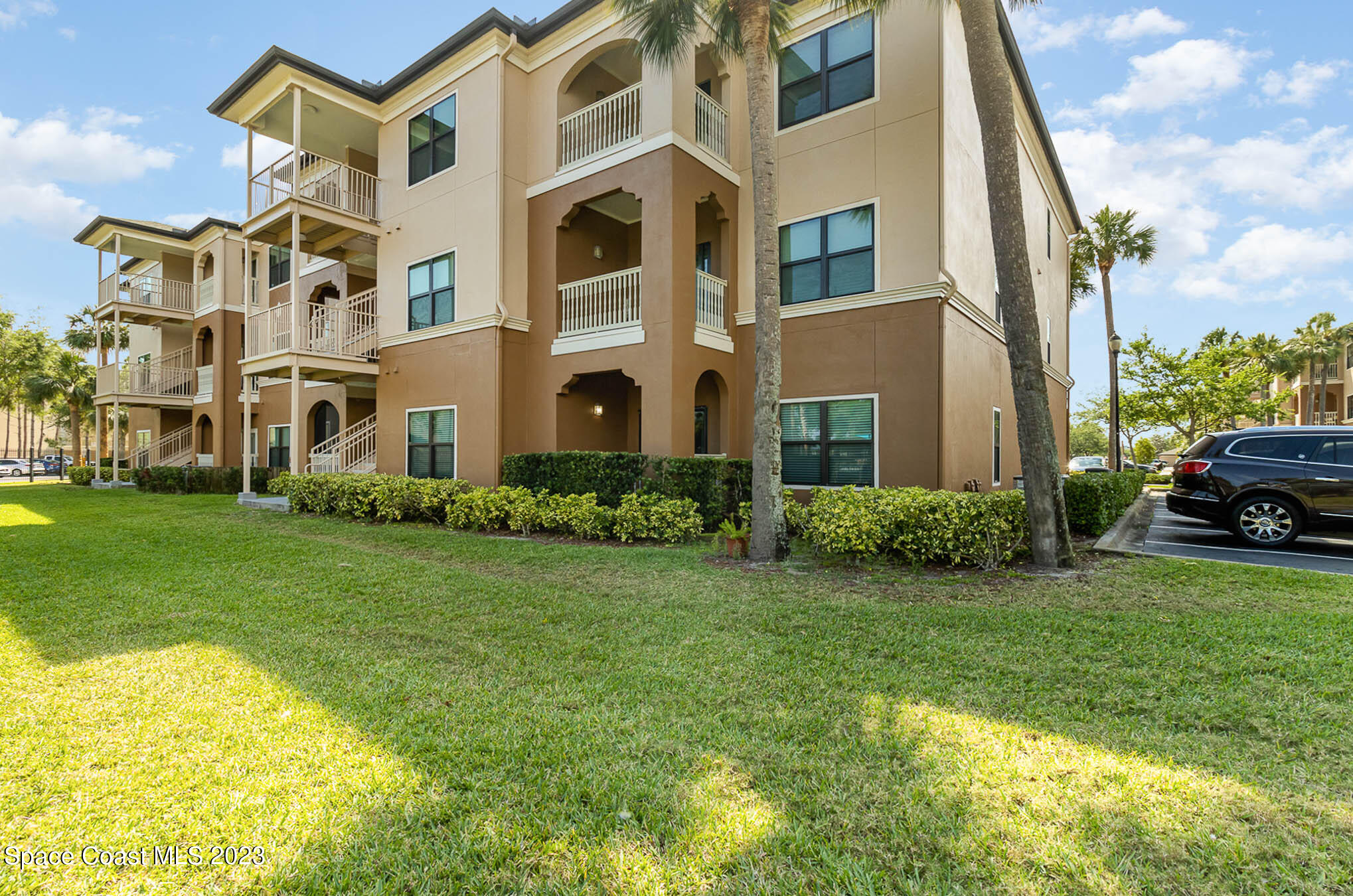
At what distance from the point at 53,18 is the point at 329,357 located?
13.7 metres

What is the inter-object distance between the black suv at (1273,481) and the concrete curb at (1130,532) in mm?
983

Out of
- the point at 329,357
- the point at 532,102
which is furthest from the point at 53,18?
the point at 532,102

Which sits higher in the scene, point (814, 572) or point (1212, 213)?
point (1212, 213)

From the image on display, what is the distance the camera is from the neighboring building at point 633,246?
34.7 feet

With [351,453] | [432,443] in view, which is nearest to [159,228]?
[351,453]

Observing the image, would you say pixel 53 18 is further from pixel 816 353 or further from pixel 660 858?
pixel 660 858

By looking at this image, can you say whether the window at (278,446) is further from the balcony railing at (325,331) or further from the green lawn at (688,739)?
the green lawn at (688,739)

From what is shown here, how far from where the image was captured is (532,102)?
13.3 m

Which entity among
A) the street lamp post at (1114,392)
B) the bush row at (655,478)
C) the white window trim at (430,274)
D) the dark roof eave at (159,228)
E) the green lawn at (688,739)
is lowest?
the green lawn at (688,739)

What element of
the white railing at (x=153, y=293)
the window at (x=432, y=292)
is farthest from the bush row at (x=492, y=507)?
the white railing at (x=153, y=293)

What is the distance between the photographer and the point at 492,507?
10828 mm

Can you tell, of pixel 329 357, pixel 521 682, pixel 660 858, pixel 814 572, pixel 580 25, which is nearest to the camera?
pixel 660 858

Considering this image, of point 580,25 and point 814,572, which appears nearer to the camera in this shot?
point 814,572

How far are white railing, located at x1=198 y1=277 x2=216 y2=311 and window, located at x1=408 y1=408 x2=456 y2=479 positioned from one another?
1466 cm
